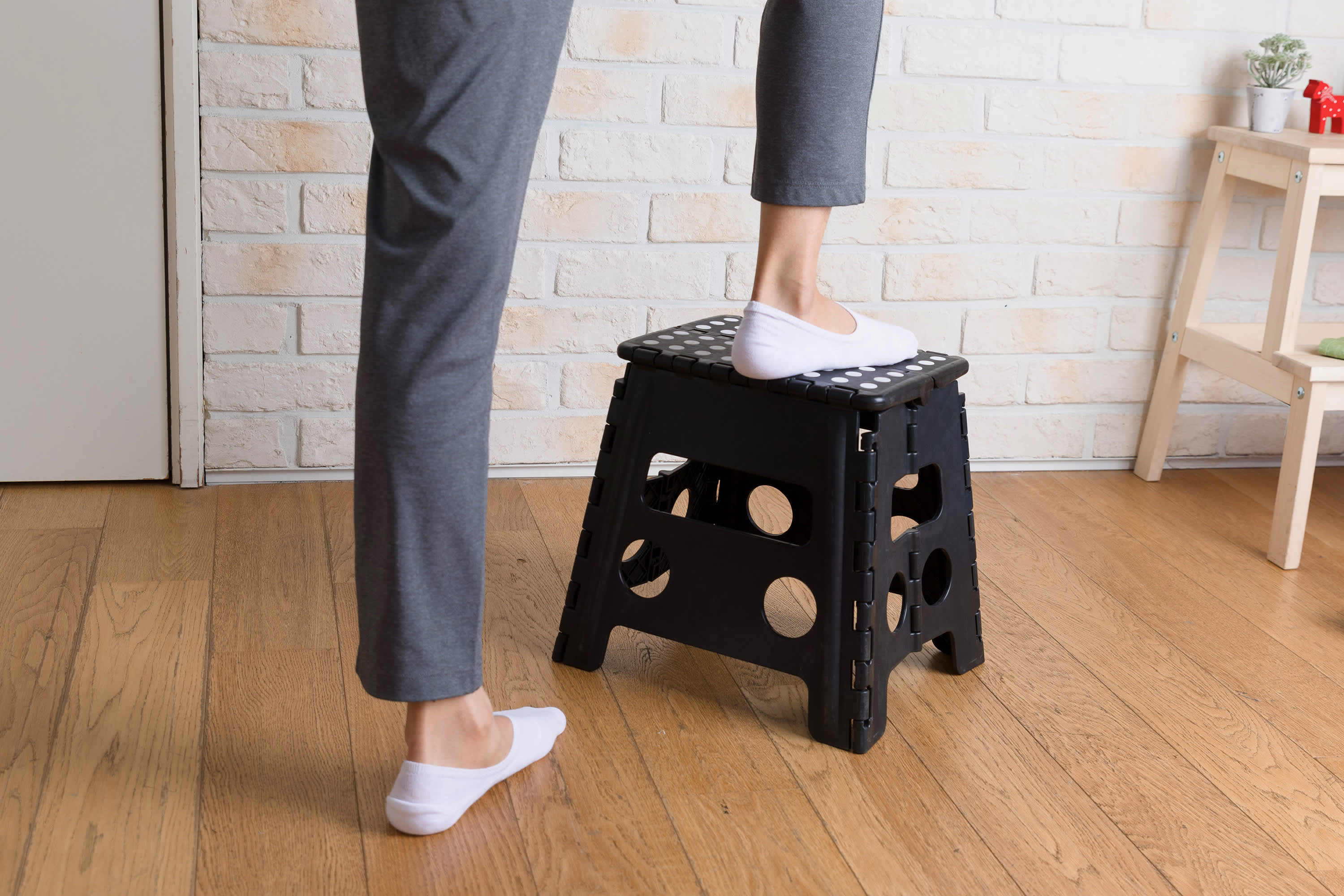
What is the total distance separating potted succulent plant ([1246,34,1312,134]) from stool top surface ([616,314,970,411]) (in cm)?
90

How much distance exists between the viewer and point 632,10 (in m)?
1.76

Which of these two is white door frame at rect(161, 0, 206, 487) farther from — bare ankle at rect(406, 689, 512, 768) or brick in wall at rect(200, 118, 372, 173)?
bare ankle at rect(406, 689, 512, 768)

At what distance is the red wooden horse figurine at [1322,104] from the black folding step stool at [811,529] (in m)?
0.97

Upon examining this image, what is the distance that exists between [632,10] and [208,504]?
0.92 meters

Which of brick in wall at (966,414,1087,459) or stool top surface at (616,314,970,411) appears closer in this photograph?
stool top surface at (616,314,970,411)

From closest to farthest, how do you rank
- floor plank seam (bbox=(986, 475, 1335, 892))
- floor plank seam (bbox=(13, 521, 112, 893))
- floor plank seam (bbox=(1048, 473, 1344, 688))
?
1. floor plank seam (bbox=(13, 521, 112, 893))
2. floor plank seam (bbox=(986, 475, 1335, 892))
3. floor plank seam (bbox=(1048, 473, 1344, 688))

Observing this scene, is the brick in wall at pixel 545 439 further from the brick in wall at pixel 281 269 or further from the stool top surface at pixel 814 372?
the stool top surface at pixel 814 372

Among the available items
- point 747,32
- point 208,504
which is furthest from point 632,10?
point 208,504

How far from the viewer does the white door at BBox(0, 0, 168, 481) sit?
162 centimetres

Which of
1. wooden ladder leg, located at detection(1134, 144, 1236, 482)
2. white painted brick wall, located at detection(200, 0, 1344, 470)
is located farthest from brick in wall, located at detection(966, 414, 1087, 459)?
wooden ladder leg, located at detection(1134, 144, 1236, 482)

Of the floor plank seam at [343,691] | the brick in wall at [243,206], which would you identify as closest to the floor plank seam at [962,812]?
the floor plank seam at [343,691]

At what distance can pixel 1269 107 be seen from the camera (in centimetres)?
186

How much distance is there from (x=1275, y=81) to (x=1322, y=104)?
8cm

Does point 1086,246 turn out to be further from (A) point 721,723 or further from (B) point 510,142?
(B) point 510,142
